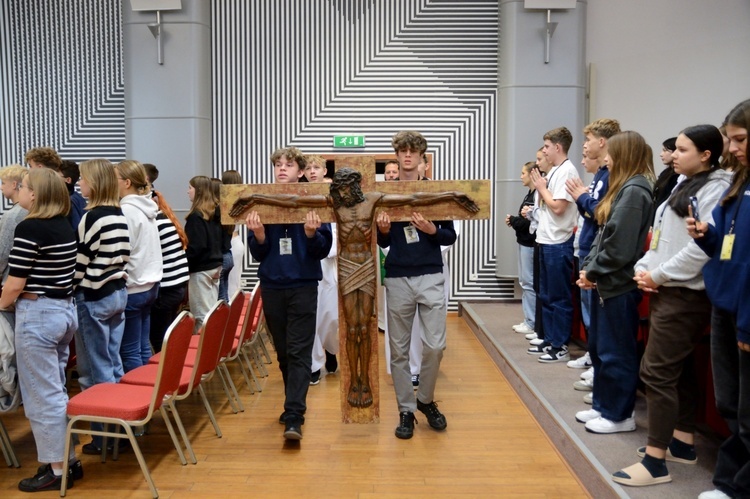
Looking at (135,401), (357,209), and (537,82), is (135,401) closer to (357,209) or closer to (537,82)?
(357,209)

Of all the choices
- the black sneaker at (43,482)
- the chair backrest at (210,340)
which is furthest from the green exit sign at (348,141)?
the black sneaker at (43,482)

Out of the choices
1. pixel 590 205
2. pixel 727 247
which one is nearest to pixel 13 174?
pixel 590 205

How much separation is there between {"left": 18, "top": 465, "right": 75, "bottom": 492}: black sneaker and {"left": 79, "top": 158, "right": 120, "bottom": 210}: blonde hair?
143 cm

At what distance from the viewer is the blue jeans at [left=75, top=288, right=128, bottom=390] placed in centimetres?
376

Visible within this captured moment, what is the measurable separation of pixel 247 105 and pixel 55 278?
209 inches

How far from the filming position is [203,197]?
16.5ft

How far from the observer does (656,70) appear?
26.6 feet

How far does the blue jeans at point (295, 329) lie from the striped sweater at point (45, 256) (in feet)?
3.80

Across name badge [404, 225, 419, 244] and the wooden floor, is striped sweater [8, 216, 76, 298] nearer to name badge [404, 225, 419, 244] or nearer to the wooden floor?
the wooden floor

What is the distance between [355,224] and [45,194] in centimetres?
162

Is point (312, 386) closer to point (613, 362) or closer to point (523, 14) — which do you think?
point (613, 362)

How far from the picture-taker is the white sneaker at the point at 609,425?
3709 millimetres

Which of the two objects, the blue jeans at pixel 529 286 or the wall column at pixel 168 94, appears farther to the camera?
the wall column at pixel 168 94

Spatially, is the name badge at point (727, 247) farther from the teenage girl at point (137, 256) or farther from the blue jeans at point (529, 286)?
the blue jeans at point (529, 286)
